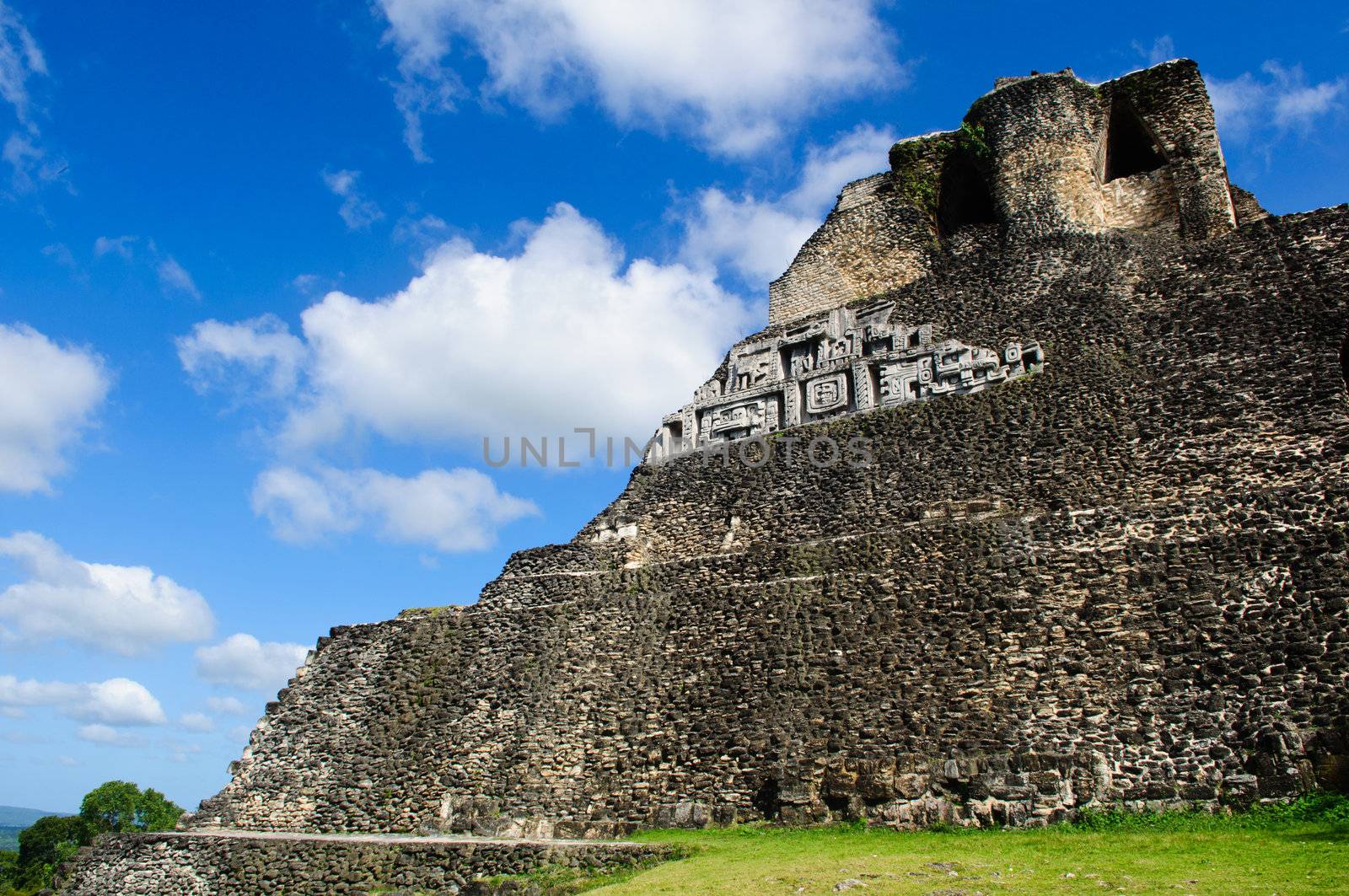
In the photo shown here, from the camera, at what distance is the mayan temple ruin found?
28.6 ft

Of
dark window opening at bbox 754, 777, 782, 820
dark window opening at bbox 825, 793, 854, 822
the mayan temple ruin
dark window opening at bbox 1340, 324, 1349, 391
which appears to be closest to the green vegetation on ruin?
dark window opening at bbox 825, 793, 854, 822

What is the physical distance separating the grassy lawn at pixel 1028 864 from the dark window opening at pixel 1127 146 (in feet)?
50.7

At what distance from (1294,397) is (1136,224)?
26.1 feet

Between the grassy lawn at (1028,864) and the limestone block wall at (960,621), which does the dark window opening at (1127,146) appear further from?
the grassy lawn at (1028,864)

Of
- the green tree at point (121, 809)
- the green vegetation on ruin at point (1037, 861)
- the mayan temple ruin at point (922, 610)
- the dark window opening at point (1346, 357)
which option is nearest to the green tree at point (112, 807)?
the green tree at point (121, 809)

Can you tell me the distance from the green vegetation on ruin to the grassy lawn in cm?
1

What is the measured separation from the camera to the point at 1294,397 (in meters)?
11.0

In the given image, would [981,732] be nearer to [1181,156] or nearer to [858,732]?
[858,732]

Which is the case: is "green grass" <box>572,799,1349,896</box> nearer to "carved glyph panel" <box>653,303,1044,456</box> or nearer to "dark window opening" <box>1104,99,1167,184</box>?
"carved glyph panel" <box>653,303,1044,456</box>

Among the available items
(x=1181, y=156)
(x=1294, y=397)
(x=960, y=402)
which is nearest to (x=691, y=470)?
(x=960, y=402)

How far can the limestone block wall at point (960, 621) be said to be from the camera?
8609 mm

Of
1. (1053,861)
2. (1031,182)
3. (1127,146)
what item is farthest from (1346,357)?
(1053,861)

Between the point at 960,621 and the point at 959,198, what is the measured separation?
1396 cm

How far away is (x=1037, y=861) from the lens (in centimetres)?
668
